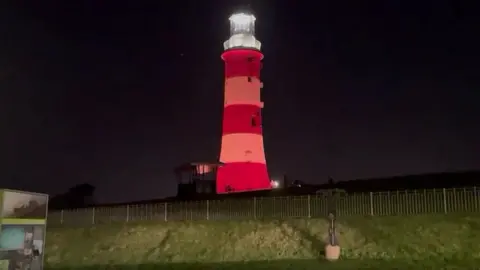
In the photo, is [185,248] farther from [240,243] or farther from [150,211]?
[150,211]

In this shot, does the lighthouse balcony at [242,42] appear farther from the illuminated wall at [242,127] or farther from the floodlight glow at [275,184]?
the floodlight glow at [275,184]

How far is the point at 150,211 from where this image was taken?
103 ft

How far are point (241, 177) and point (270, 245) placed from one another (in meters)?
15.6

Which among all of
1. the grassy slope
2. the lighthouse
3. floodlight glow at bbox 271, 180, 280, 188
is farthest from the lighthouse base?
the grassy slope

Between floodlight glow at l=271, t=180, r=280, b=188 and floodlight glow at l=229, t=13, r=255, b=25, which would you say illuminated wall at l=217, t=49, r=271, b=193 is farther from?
floodlight glow at l=271, t=180, r=280, b=188

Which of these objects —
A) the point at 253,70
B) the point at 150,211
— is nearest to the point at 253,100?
the point at 253,70

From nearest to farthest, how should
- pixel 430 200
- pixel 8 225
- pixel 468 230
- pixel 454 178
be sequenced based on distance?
pixel 8 225, pixel 468 230, pixel 430 200, pixel 454 178

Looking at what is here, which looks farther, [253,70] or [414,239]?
[253,70]

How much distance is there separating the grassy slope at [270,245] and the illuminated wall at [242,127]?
11424mm

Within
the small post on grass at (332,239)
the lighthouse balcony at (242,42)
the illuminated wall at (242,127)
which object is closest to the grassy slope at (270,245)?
the small post on grass at (332,239)

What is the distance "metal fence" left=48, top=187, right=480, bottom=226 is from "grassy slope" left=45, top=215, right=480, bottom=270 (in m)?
0.93

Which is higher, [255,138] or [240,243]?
[255,138]

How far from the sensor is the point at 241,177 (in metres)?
39.7

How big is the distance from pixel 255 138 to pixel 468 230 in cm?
2000
